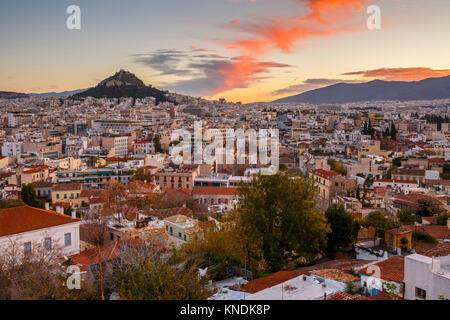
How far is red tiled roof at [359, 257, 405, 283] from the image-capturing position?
4699 mm

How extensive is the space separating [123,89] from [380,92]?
94.0 m

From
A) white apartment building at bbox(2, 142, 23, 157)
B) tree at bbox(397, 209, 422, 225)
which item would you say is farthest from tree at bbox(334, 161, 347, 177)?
white apartment building at bbox(2, 142, 23, 157)

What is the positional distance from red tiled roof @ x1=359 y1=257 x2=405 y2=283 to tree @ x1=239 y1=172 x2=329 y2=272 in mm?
1263

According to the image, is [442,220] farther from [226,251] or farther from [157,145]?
[157,145]

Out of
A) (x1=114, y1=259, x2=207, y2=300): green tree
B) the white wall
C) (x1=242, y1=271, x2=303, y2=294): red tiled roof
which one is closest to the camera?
(x1=114, y1=259, x2=207, y2=300): green tree

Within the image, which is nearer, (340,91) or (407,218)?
(407,218)

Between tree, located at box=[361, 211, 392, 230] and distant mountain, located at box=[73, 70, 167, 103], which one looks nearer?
tree, located at box=[361, 211, 392, 230]

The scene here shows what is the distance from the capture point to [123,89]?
88.0m

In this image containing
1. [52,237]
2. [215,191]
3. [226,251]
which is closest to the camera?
[226,251]

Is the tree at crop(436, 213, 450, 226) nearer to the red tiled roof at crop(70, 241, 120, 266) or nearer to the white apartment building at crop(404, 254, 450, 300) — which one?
the white apartment building at crop(404, 254, 450, 300)

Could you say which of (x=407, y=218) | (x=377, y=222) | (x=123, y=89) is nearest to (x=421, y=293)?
(x=377, y=222)

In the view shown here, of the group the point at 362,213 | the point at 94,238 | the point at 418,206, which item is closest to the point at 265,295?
the point at 94,238

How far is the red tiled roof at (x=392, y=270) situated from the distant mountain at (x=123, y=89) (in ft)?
274
